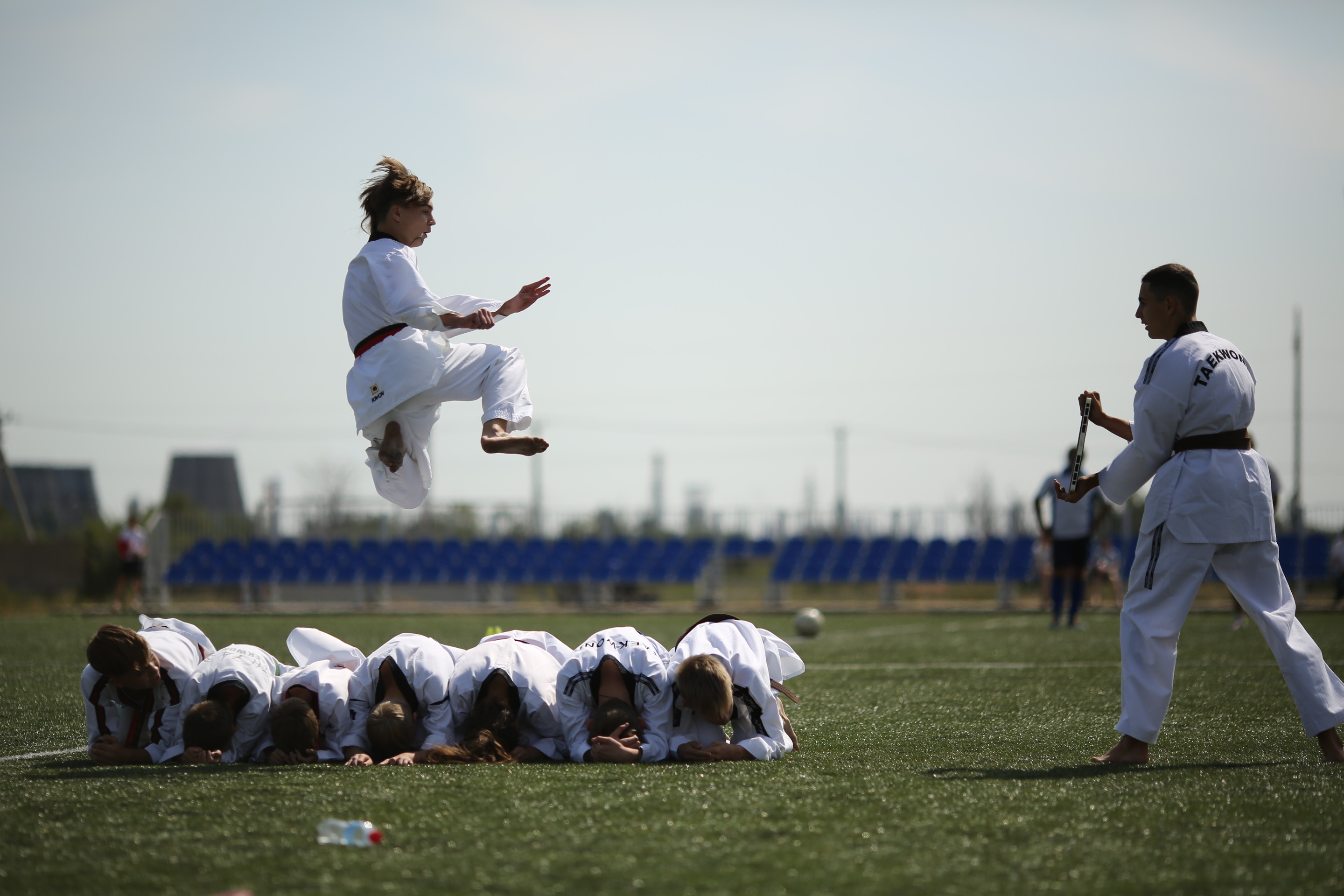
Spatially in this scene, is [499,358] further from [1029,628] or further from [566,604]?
[566,604]

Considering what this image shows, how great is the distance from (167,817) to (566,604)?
71.8 ft

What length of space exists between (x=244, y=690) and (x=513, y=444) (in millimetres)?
1626

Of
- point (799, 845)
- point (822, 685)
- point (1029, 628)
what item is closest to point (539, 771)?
point (799, 845)

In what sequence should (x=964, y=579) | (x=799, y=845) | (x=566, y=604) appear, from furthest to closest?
(x=566, y=604)
(x=964, y=579)
(x=799, y=845)

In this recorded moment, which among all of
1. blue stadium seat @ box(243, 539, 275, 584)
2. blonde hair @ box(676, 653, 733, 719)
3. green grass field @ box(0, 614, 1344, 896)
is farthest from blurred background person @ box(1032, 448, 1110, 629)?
blue stadium seat @ box(243, 539, 275, 584)

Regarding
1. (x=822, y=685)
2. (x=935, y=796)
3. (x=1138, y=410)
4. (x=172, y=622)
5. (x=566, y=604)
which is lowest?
(x=566, y=604)

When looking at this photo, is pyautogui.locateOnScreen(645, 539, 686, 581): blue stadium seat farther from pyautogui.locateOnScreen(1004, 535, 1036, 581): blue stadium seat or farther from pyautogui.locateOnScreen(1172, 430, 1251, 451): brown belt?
pyautogui.locateOnScreen(1172, 430, 1251, 451): brown belt

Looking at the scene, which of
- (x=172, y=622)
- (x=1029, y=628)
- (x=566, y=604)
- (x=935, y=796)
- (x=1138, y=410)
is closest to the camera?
(x=935, y=796)

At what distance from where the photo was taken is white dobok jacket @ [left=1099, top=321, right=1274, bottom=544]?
4.80m

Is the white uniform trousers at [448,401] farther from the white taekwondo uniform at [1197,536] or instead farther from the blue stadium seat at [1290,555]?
the blue stadium seat at [1290,555]

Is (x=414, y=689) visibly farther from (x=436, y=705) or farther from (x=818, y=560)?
(x=818, y=560)

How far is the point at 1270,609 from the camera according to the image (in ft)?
15.8

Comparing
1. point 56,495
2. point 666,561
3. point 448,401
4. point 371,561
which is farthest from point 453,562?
point 56,495

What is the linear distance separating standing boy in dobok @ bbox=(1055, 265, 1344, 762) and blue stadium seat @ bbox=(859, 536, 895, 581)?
1946 cm
